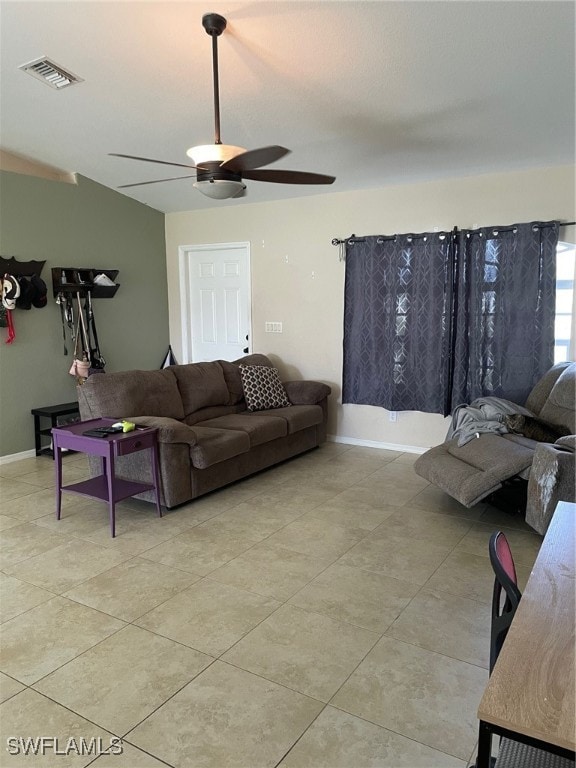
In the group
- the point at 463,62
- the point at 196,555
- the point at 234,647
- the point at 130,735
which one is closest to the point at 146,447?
the point at 196,555

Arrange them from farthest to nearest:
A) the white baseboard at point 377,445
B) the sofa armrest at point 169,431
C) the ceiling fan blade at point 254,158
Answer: the white baseboard at point 377,445 < the sofa armrest at point 169,431 < the ceiling fan blade at point 254,158

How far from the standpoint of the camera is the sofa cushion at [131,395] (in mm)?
3977

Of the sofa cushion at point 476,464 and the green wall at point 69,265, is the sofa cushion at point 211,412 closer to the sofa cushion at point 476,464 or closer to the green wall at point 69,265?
the green wall at point 69,265

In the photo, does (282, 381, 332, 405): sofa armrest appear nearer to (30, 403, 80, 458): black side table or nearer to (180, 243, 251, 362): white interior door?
(180, 243, 251, 362): white interior door

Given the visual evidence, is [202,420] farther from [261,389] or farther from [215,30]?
[215,30]

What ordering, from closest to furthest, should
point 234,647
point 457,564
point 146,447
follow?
point 234,647, point 457,564, point 146,447

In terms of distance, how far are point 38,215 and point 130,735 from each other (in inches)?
182

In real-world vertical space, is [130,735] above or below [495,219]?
below

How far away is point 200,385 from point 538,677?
403 centimetres

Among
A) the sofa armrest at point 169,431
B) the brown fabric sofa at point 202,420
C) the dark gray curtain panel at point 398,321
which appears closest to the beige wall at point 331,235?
the dark gray curtain panel at point 398,321

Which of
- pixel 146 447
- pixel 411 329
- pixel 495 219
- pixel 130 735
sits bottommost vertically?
pixel 130 735

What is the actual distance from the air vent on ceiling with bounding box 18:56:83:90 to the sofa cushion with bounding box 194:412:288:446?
2.59m

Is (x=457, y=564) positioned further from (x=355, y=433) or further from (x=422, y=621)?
(x=355, y=433)

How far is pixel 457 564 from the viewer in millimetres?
2992
